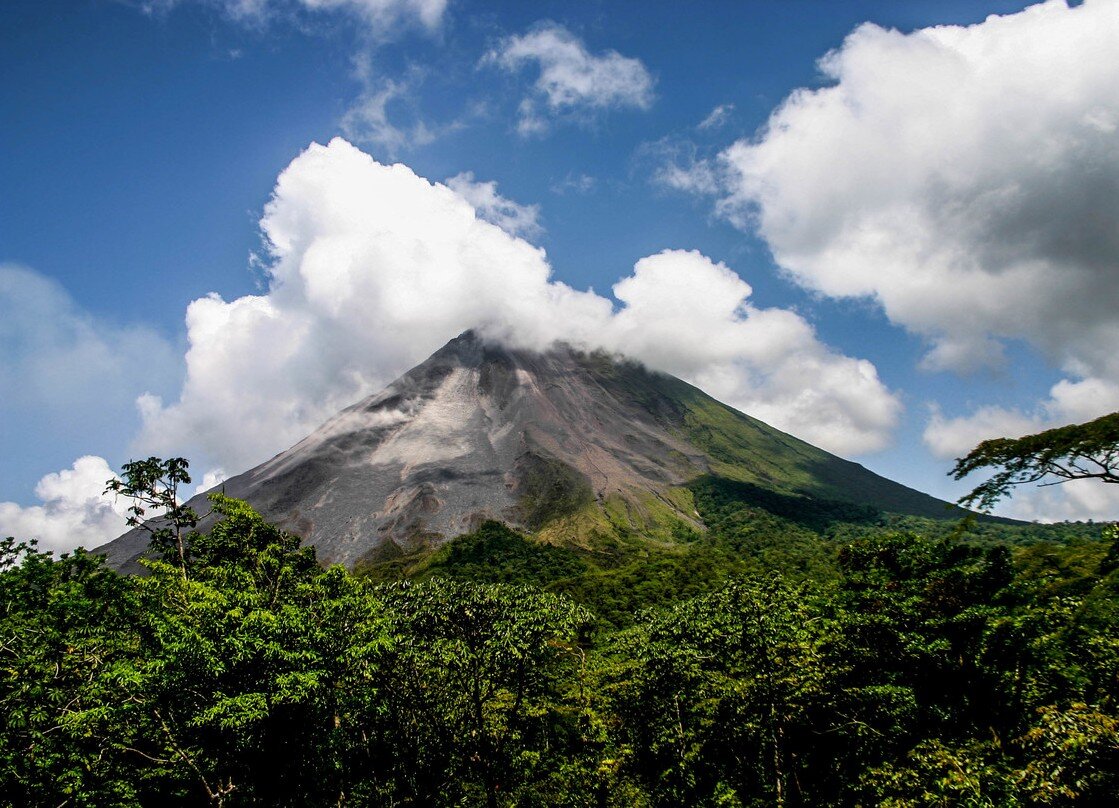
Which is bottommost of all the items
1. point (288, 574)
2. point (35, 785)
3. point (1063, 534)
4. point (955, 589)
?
point (1063, 534)

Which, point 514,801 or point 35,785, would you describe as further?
point 514,801

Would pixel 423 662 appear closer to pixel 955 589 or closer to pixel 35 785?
pixel 35 785

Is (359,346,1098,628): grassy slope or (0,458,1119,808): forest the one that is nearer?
(0,458,1119,808): forest

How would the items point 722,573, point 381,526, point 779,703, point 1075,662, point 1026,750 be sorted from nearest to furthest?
point 1026,750
point 1075,662
point 779,703
point 722,573
point 381,526

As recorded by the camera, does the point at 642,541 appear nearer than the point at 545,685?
No

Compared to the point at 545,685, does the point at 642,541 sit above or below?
below

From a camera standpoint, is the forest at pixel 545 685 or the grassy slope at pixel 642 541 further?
the grassy slope at pixel 642 541

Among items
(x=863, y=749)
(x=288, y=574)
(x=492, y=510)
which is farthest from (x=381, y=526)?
(x=863, y=749)

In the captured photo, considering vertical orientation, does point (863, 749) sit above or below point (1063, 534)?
above
